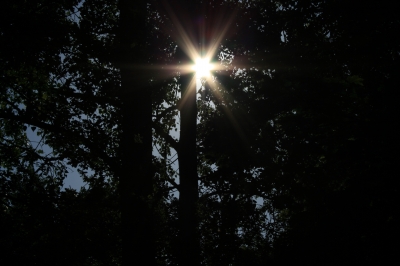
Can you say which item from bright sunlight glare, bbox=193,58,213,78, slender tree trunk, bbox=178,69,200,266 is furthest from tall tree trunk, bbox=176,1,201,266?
bright sunlight glare, bbox=193,58,213,78

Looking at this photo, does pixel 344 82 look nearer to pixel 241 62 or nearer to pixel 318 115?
pixel 318 115

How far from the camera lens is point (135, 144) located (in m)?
10.3

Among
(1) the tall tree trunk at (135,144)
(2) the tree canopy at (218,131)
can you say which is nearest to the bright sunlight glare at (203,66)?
(2) the tree canopy at (218,131)

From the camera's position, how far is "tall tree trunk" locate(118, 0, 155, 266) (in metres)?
9.52

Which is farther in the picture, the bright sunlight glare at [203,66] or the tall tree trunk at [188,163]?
the bright sunlight glare at [203,66]

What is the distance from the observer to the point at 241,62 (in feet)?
41.8

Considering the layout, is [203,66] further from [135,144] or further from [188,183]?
[135,144]

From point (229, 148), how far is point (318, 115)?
4.27 metres

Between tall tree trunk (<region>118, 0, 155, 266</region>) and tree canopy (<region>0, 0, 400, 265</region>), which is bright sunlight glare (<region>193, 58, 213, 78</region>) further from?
tall tree trunk (<region>118, 0, 155, 266</region>)

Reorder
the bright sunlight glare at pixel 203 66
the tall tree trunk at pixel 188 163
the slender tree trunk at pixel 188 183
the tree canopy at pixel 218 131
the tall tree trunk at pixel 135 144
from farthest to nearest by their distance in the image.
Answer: the bright sunlight glare at pixel 203 66
the tall tree trunk at pixel 188 163
the slender tree trunk at pixel 188 183
the tall tree trunk at pixel 135 144
the tree canopy at pixel 218 131

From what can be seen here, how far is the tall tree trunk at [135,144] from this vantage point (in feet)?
31.2

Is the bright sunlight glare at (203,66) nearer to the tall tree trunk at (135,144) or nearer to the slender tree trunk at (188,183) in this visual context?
the slender tree trunk at (188,183)

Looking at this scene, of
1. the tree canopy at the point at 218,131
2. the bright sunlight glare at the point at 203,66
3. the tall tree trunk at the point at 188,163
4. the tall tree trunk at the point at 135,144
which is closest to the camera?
the tree canopy at the point at 218,131

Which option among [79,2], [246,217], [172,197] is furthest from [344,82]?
[79,2]
